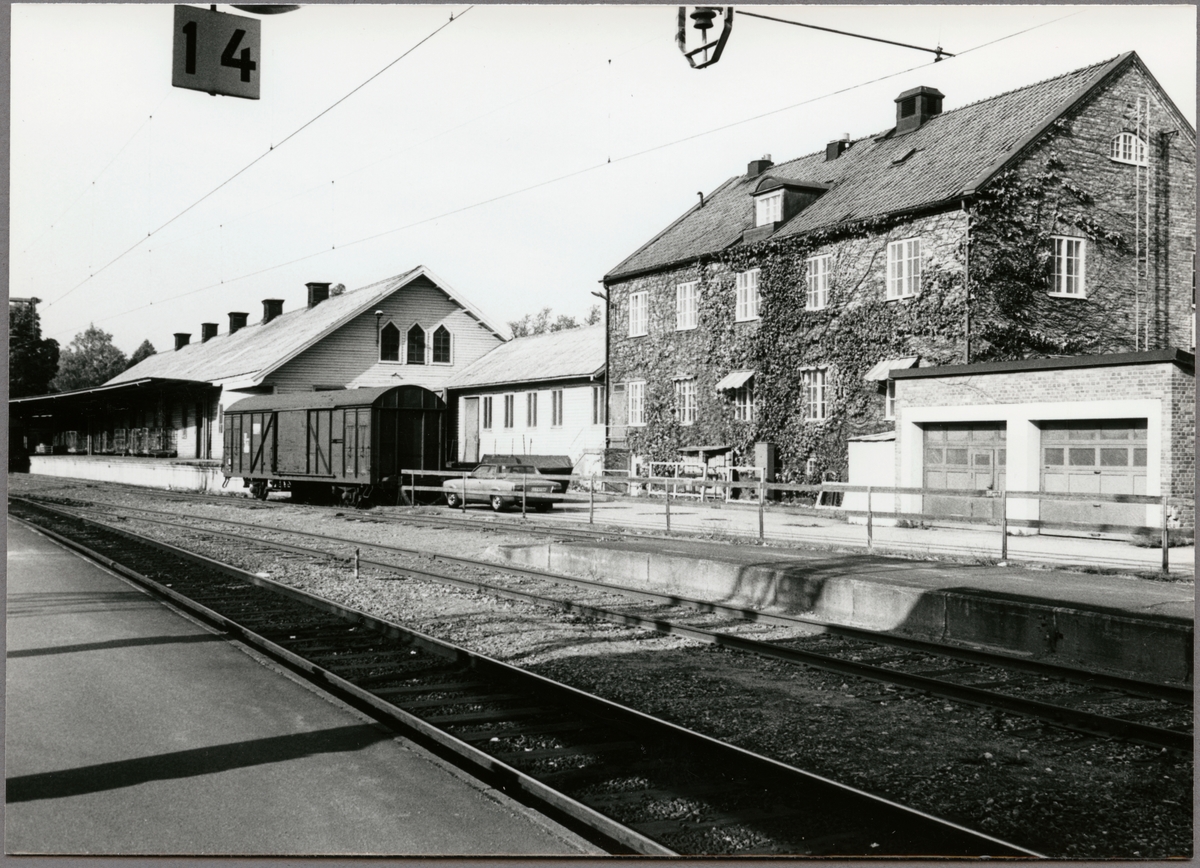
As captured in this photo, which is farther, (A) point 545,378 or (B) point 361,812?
(A) point 545,378

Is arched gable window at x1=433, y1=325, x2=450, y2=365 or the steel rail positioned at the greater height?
arched gable window at x1=433, y1=325, x2=450, y2=365

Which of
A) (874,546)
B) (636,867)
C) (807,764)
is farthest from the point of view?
(874,546)

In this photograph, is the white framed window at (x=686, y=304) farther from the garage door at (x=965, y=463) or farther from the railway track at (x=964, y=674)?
the railway track at (x=964, y=674)

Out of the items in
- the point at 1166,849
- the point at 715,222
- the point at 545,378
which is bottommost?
the point at 1166,849

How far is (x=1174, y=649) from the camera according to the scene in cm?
810

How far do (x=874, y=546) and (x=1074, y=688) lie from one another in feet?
26.9

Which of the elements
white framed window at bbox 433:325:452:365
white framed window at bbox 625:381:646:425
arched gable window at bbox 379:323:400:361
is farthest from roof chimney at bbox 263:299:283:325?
white framed window at bbox 625:381:646:425

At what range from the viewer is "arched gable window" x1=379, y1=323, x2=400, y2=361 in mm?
41469

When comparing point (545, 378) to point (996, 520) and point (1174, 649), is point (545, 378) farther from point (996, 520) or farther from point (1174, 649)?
point (1174, 649)

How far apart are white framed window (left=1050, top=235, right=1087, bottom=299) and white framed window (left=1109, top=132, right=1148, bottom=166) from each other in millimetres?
1917

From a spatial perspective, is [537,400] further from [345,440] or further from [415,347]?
[345,440]

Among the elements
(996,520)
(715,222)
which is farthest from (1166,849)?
(715,222)

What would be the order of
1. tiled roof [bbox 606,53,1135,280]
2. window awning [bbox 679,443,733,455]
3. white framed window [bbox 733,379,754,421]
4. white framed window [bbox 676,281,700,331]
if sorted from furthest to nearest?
white framed window [bbox 676,281,700,331], window awning [bbox 679,443,733,455], white framed window [bbox 733,379,754,421], tiled roof [bbox 606,53,1135,280]

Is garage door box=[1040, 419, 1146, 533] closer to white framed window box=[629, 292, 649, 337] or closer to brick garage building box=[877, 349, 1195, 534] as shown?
brick garage building box=[877, 349, 1195, 534]
